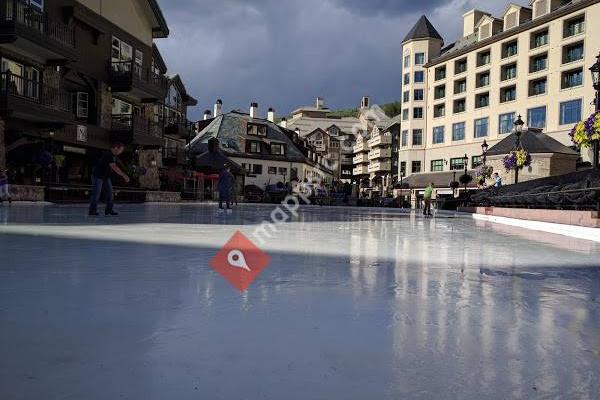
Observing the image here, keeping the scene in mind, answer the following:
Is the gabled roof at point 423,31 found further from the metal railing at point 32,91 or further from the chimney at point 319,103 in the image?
the metal railing at point 32,91

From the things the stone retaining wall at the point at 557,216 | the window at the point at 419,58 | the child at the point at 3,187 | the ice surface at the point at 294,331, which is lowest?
the ice surface at the point at 294,331

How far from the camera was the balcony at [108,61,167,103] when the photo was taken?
2523cm

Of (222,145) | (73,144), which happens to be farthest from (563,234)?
(222,145)

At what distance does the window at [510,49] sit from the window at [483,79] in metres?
2.81

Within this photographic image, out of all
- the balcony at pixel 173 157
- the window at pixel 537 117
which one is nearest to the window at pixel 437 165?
the window at pixel 537 117

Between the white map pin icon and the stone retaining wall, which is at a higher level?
the stone retaining wall

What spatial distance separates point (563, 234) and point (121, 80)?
73.6ft

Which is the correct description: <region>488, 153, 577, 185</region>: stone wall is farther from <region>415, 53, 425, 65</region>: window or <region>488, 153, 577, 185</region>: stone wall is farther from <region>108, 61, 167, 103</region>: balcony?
<region>415, 53, 425, 65</region>: window

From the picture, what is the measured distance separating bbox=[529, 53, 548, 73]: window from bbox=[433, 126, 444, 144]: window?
13.2 meters

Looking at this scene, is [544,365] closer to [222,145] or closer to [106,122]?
[106,122]

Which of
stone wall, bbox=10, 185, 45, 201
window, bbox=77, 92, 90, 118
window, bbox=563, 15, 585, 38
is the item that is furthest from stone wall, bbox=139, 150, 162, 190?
window, bbox=563, 15, 585, 38

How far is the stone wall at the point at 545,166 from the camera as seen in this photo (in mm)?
37062

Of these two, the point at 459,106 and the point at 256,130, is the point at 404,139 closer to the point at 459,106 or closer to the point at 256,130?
the point at 459,106

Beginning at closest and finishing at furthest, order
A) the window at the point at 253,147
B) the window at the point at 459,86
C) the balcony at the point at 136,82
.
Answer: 1. the balcony at the point at 136,82
2. the window at the point at 459,86
3. the window at the point at 253,147
